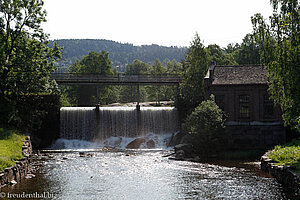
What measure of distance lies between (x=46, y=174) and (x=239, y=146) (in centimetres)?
2373

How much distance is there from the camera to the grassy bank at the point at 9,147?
82.1 feet

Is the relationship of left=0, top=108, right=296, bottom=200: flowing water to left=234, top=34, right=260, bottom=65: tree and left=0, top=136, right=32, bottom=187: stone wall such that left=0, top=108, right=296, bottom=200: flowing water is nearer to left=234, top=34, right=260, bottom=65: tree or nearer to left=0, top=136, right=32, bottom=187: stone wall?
left=0, top=136, right=32, bottom=187: stone wall

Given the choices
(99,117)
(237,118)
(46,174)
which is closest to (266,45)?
(237,118)

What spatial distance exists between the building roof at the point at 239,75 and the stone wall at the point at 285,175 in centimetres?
1659

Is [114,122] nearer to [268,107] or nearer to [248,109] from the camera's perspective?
[248,109]

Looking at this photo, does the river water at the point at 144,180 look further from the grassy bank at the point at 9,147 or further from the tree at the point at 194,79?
the tree at the point at 194,79

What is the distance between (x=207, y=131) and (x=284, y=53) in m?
13.5

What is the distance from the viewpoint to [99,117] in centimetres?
5019

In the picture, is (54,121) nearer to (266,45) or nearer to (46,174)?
(46,174)

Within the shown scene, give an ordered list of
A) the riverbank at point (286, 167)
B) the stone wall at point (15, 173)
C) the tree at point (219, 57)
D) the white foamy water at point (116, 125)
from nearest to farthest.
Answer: the riverbank at point (286, 167) < the stone wall at point (15, 173) < the white foamy water at point (116, 125) < the tree at point (219, 57)

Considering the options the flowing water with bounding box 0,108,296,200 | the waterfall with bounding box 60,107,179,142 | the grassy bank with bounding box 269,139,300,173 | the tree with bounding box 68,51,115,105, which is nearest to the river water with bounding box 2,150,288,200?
the flowing water with bounding box 0,108,296,200

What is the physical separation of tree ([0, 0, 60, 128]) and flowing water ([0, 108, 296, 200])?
7.19 meters

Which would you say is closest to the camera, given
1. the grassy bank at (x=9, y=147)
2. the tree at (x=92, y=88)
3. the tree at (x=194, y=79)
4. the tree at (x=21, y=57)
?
the grassy bank at (x=9, y=147)

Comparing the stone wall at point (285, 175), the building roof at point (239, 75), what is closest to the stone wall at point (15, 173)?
the stone wall at point (285, 175)
